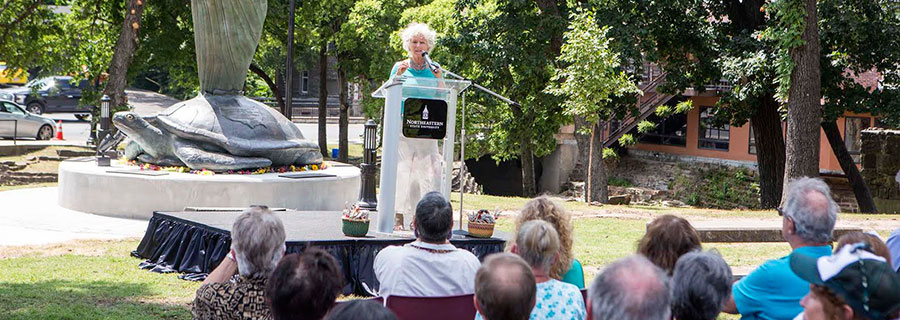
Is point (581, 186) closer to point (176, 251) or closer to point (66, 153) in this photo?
point (66, 153)

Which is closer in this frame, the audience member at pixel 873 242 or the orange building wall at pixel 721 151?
the audience member at pixel 873 242

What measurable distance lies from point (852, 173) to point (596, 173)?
6.15 m

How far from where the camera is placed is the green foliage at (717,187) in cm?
2955

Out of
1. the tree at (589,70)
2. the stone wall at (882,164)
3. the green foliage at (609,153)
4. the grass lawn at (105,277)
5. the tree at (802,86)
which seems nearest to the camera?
the grass lawn at (105,277)

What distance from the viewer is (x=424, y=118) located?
328 inches

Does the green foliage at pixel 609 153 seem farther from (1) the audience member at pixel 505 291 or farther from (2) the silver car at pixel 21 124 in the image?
(1) the audience member at pixel 505 291

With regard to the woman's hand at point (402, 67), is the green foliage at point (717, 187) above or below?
below

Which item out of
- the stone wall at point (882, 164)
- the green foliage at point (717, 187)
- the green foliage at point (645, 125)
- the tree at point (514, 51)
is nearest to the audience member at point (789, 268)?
the tree at point (514, 51)

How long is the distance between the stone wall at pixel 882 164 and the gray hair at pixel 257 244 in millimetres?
22884

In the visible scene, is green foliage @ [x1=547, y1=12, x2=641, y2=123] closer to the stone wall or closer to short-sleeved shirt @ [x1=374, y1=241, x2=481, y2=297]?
the stone wall

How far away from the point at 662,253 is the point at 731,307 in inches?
16.8

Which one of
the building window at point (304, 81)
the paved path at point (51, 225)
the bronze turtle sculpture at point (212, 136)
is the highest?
the building window at point (304, 81)

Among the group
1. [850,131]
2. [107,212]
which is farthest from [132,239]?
[850,131]

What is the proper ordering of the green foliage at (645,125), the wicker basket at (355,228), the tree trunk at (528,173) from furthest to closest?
the green foliage at (645,125)
the tree trunk at (528,173)
the wicker basket at (355,228)
